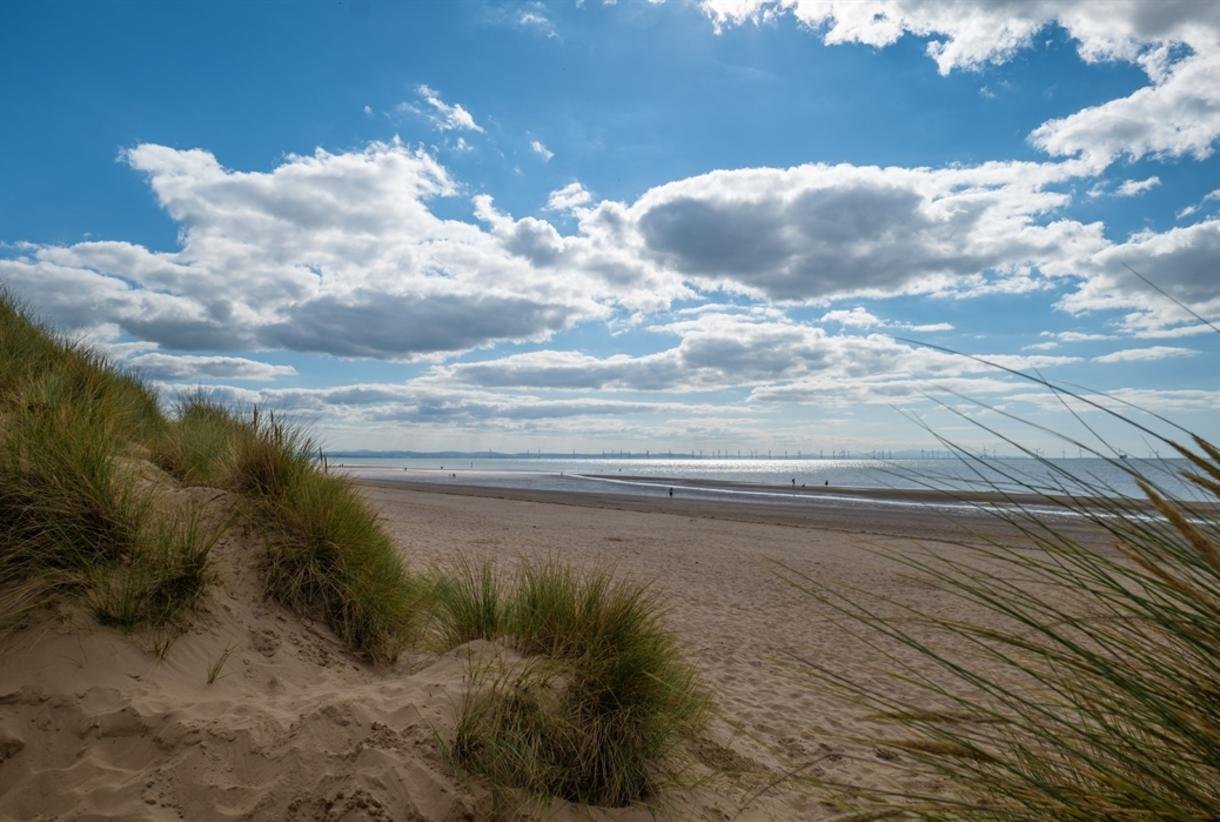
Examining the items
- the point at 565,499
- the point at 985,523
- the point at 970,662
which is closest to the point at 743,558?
the point at 970,662

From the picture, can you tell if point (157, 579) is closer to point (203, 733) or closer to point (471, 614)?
point (203, 733)

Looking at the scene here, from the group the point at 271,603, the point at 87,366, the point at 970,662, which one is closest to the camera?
the point at 271,603

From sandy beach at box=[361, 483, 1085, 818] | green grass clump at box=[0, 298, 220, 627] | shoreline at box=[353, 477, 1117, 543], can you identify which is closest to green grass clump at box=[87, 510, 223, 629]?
green grass clump at box=[0, 298, 220, 627]

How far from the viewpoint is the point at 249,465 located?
6.07 meters

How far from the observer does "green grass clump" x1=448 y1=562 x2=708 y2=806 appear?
382cm

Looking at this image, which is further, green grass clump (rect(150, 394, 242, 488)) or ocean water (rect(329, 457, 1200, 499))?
green grass clump (rect(150, 394, 242, 488))

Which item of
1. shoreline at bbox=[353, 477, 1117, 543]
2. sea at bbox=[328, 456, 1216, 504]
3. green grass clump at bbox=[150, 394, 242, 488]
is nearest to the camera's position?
sea at bbox=[328, 456, 1216, 504]

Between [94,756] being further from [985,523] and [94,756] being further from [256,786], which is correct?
[985,523]

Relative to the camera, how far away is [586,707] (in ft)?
13.4

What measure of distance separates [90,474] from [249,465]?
144cm

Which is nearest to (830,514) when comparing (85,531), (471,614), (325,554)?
(471,614)

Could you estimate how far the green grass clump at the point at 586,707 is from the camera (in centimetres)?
382

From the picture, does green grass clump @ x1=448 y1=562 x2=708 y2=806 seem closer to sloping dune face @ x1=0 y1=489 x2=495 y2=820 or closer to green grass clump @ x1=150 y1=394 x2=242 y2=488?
sloping dune face @ x1=0 y1=489 x2=495 y2=820

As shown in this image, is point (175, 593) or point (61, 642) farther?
point (175, 593)
